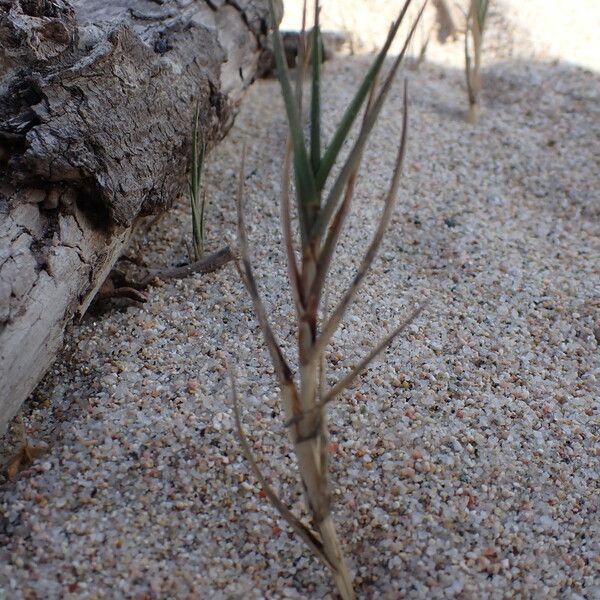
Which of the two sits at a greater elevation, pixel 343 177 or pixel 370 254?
pixel 343 177

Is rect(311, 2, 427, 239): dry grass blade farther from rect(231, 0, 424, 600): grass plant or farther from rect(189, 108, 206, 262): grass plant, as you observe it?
rect(189, 108, 206, 262): grass plant

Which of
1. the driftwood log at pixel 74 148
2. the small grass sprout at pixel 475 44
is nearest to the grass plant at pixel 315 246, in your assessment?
the driftwood log at pixel 74 148

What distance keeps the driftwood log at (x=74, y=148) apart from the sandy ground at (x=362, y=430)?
0.74 feet

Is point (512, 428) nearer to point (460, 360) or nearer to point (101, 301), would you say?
point (460, 360)

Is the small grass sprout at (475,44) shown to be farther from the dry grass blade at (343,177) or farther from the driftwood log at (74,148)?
the dry grass blade at (343,177)

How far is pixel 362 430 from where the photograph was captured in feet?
5.57

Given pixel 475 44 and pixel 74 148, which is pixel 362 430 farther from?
pixel 475 44

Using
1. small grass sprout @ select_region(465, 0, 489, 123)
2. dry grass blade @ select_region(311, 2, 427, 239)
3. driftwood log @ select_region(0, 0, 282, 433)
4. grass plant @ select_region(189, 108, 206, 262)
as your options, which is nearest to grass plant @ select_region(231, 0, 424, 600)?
dry grass blade @ select_region(311, 2, 427, 239)

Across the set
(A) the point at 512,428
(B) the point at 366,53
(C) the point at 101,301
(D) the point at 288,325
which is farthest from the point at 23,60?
(B) the point at 366,53

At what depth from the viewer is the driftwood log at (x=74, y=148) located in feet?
5.12

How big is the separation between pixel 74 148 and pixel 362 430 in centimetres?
92

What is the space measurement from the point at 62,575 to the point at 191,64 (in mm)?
1465

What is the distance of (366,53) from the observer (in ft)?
12.5

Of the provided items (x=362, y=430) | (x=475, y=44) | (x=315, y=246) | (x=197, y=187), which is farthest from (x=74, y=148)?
(x=475, y=44)
